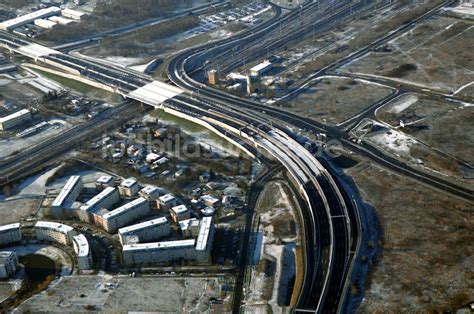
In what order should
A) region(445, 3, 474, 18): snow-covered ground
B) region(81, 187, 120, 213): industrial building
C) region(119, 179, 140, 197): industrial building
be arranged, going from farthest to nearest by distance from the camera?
region(445, 3, 474, 18): snow-covered ground → region(119, 179, 140, 197): industrial building → region(81, 187, 120, 213): industrial building

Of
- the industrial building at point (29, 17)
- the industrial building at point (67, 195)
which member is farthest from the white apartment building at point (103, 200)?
the industrial building at point (29, 17)

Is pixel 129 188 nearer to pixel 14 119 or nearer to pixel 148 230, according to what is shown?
pixel 148 230

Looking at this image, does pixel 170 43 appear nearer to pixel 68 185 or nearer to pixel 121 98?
pixel 121 98

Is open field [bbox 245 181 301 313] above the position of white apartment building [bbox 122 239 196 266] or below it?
below

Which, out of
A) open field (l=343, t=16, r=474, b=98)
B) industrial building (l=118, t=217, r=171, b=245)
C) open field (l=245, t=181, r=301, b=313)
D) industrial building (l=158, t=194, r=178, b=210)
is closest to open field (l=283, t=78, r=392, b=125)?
open field (l=343, t=16, r=474, b=98)

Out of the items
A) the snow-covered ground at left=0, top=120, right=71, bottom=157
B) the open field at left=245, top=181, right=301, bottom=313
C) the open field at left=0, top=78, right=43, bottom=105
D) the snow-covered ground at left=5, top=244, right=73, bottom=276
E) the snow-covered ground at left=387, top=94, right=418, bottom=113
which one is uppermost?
the open field at left=0, top=78, right=43, bottom=105

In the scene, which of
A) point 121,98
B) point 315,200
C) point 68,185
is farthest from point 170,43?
point 315,200

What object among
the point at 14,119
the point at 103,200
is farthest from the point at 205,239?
the point at 14,119

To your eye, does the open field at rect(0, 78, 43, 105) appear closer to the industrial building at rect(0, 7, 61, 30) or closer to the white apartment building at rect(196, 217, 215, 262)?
the industrial building at rect(0, 7, 61, 30)
